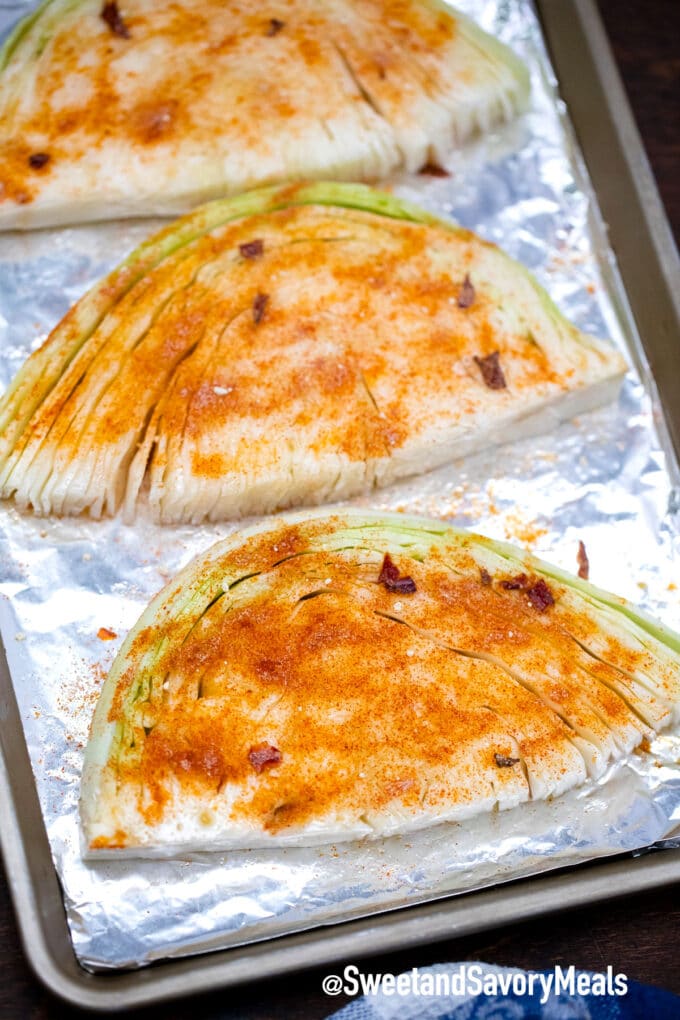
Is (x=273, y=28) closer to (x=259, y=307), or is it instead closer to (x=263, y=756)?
(x=259, y=307)

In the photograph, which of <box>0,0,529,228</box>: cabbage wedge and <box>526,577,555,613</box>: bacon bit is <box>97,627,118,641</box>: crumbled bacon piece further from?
<box>0,0,529,228</box>: cabbage wedge

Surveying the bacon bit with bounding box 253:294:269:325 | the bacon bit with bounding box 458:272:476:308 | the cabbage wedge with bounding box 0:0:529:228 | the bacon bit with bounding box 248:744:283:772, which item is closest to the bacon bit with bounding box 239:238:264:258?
the bacon bit with bounding box 253:294:269:325

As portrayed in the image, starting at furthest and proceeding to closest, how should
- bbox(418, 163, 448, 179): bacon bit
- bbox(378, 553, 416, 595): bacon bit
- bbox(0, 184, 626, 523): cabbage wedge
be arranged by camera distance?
bbox(418, 163, 448, 179): bacon bit, bbox(0, 184, 626, 523): cabbage wedge, bbox(378, 553, 416, 595): bacon bit

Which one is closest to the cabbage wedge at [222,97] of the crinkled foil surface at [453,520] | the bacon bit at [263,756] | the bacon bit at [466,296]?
the crinkled foil surface at [453,520]

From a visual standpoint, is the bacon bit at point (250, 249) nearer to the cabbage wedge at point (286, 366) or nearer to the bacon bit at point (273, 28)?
the cabbage wedge at point (286, 366)

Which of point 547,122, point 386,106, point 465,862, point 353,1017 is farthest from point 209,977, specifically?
point 547,122

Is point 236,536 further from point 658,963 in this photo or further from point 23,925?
point 658,963

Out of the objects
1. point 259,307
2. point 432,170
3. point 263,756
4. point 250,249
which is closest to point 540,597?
point 263,756
